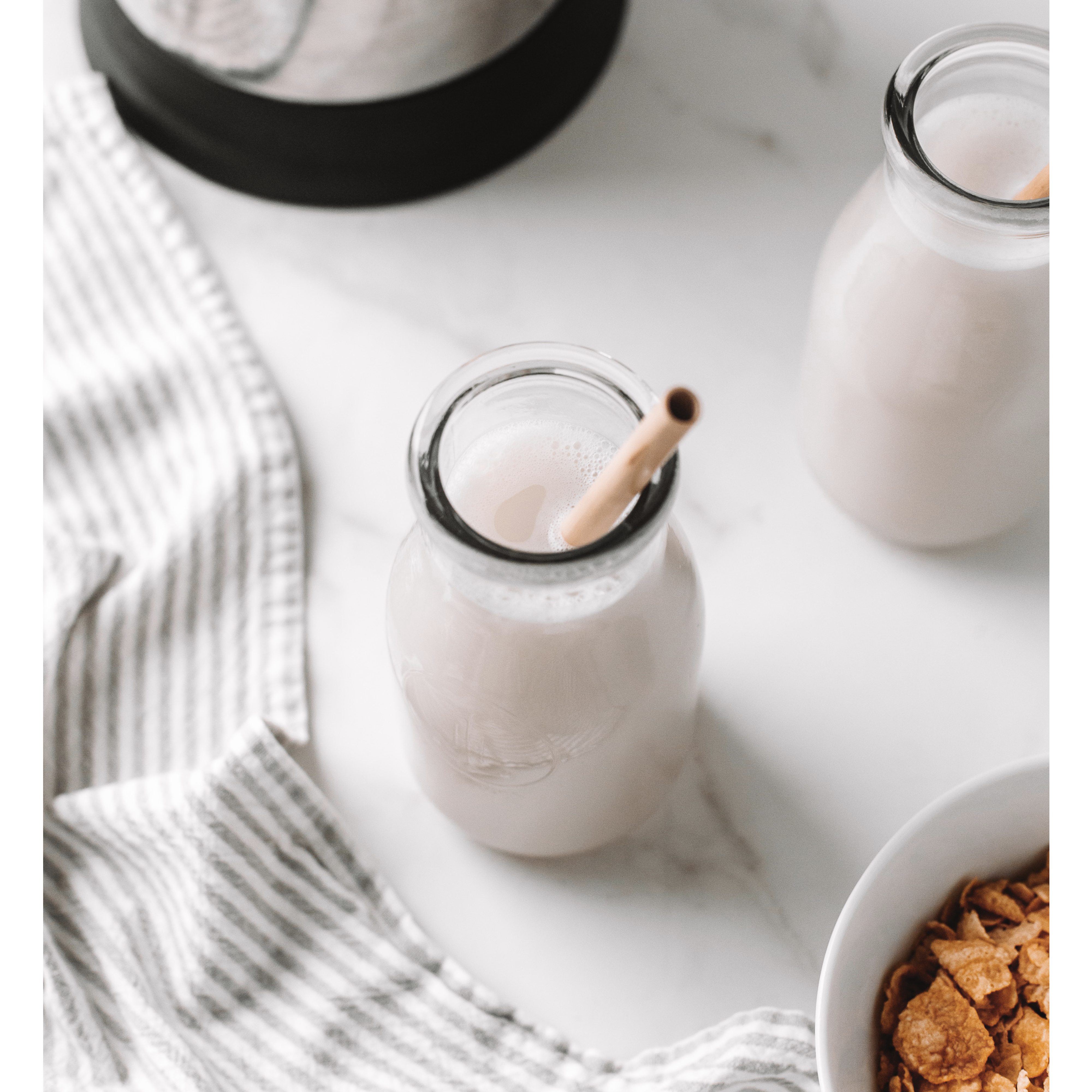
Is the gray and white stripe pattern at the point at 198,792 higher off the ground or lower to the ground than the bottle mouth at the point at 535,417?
lower

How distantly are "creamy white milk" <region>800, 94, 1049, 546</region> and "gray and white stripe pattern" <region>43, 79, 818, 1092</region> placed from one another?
0.83 ft

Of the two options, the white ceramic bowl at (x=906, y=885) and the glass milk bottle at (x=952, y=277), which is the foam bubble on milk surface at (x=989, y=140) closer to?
the glass milk bottle at (x=952, y=277)

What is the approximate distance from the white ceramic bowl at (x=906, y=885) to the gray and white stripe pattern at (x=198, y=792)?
0.05 m

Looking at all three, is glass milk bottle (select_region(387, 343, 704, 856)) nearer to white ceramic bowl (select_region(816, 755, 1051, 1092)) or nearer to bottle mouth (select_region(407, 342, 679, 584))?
bottle mouth (select_region(407, 342, 679, 584))

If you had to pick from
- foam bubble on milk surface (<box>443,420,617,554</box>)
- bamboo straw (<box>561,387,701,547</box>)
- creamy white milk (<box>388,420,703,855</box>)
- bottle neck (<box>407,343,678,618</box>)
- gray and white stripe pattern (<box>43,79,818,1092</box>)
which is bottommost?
gray and white stripe pattern (<box>43,79,818,1092</box>)

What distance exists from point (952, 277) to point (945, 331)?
22 mm

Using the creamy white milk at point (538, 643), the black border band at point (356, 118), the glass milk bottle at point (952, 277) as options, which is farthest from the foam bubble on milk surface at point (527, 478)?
the black border band at point (356, 118)

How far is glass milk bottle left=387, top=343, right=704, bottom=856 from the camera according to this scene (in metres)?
0.40

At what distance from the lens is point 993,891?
508mm

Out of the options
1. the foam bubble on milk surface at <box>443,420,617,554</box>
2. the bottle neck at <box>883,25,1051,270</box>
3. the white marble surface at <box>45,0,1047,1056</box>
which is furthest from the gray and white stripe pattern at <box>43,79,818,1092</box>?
the bottle neck at <box>883,25,1051,270</box>

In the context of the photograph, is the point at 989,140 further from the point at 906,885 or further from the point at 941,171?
the point at 906,885

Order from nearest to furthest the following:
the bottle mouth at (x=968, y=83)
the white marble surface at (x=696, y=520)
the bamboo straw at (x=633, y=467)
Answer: the bamboo straw at (x=633, y=467)
the bottle mouth at (x=968, y=83)
the white marble surface at (x=696, y=520)

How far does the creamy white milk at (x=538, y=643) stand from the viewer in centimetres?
42
